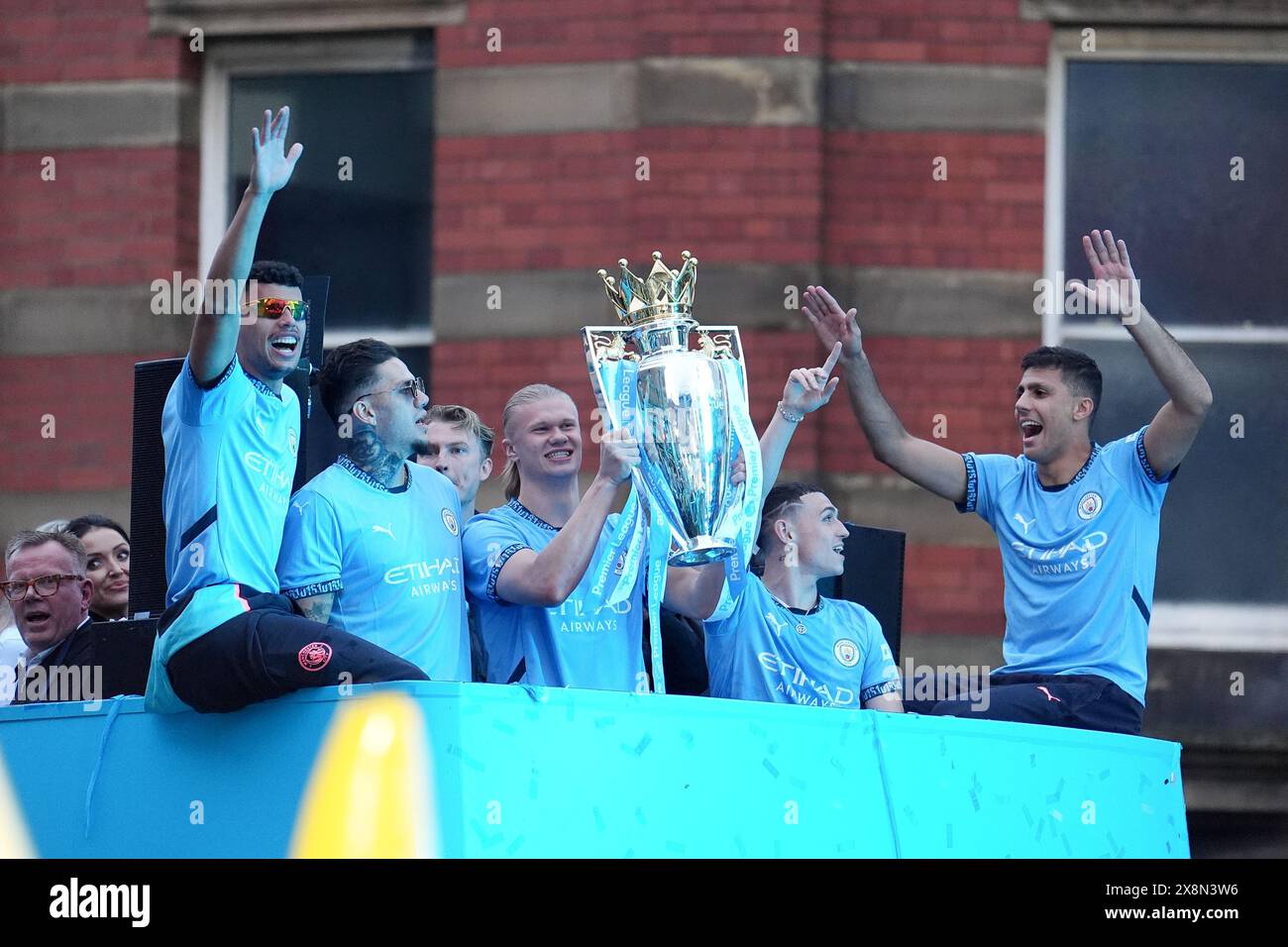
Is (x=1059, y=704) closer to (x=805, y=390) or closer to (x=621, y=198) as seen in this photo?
(x=805, y=390)

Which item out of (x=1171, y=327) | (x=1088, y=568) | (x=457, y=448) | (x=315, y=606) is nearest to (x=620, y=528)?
(x=315, y=606)

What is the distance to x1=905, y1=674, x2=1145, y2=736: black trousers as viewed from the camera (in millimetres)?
5602

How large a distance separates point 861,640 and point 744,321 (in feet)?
8.53

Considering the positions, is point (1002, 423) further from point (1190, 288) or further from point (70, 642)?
point (70, 642)

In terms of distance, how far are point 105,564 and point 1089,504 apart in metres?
3.09

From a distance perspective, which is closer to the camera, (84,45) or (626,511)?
(626,511)

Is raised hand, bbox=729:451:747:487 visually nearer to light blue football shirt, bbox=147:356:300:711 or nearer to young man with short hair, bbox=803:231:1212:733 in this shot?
light blue football shirt, bbox=147:356:300:711

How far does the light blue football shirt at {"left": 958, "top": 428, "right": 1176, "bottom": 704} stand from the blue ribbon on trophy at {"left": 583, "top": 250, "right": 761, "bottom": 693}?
1483mm

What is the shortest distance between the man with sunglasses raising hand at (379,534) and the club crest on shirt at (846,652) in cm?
127

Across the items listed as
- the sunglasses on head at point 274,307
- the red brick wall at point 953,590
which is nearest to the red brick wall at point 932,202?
the red brick wall at point 953,590

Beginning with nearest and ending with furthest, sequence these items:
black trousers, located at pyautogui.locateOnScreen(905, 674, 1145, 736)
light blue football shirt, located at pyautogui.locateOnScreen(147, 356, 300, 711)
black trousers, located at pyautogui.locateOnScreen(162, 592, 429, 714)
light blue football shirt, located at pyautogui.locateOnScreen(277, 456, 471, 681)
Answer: black trousers, located at pyautogui.locateOnScreen(162, 592, 429, 714), light blue football shirt, located at pyautogui.locateOnScreen(147, 356, 300, 711), light blue football shirt, located at pyautogui.locateOnScreen(277, 456, 471, 681), black trousers, located at pyautogui.locateOnScreen(905, 674, 1145, 736)

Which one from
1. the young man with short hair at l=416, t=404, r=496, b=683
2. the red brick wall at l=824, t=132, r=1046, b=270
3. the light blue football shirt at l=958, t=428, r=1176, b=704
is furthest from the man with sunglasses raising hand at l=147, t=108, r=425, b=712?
the red brick wall at l=824, t=132, r=1046, b=270

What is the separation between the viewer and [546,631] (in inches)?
198

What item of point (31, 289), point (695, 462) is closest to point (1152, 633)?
point (695, 462)
